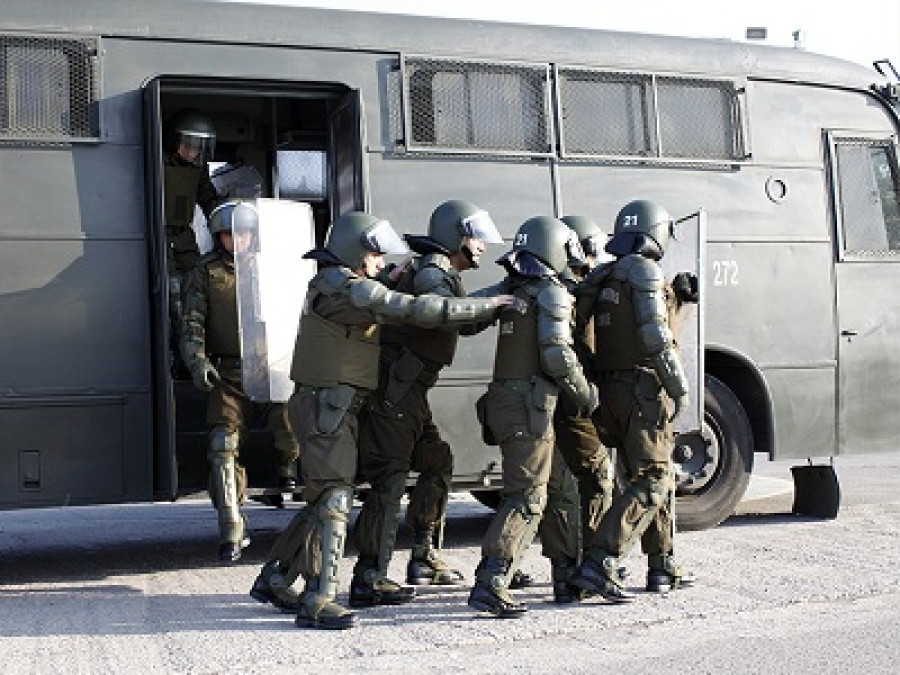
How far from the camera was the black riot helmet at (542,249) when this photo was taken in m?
7.51

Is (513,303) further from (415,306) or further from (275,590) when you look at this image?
(275,590)

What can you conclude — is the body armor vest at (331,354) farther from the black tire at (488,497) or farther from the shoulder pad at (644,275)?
the black tire at (488,497)

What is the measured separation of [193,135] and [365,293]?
323 centimetres

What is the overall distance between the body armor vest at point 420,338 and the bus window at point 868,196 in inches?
149

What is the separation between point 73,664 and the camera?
6.44m

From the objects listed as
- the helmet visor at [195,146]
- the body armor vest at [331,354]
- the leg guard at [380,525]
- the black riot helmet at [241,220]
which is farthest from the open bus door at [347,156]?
the leg guard at [380,525]

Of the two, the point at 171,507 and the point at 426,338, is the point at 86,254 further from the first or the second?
the point at 171,507

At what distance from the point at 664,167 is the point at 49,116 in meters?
4.01

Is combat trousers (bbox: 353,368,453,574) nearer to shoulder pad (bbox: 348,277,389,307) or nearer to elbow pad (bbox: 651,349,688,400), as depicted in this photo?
shoulder pad (bbox: 348,277,389,307)

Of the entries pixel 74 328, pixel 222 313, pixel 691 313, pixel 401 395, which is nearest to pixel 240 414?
pixel 222 313

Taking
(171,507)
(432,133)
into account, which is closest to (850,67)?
(432,133)

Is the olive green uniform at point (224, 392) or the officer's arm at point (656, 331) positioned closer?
the officer's arm at point (656, 331)

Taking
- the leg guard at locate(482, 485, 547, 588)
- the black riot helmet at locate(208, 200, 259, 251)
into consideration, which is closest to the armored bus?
the black riot helmet at locate(208, 200, 259, 251)

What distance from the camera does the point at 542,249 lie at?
751 centimetres
